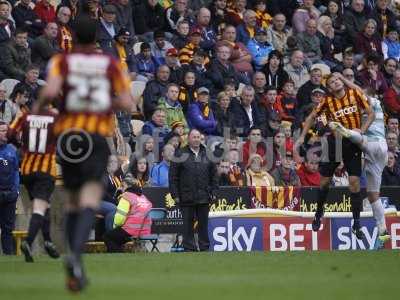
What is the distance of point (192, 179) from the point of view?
20156 mm

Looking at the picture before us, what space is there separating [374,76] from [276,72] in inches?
112

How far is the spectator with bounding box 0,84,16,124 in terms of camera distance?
2059cm

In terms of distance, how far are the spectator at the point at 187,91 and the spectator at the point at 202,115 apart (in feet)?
1.23

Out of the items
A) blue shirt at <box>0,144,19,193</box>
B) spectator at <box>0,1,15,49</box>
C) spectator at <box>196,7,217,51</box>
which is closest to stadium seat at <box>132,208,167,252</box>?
blue shirt at <box>0,144,19,193</box>

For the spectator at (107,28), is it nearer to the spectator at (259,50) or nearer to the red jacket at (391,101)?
the spectator at (259,50)

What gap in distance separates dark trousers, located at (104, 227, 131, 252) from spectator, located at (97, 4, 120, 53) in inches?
193

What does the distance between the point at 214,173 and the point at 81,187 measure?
31.0 feet

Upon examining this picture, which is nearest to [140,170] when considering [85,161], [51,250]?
[51,250]

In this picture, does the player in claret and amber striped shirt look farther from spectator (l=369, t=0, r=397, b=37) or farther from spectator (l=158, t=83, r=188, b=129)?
spectator (l=369, t=0, r=397, b=37)

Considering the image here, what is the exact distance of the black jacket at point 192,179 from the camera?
2003cm

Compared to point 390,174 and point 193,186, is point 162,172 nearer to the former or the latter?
point 193,186

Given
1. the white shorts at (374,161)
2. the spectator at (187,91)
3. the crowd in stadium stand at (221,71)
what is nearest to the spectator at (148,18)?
the crowd in stadium stand at (221,71)

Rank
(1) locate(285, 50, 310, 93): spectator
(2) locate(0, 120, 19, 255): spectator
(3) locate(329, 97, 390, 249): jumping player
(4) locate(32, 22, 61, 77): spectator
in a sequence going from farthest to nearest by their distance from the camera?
(1) locate(285, 50, 310, 93): spectator < (4) locate(32, 22, 61, 77): spectator < (2) locate(0, 120, 19, 255): spectator < (3) locate(329, 97, 390, 249): jumping player

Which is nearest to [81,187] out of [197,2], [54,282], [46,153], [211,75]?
[54,282]
